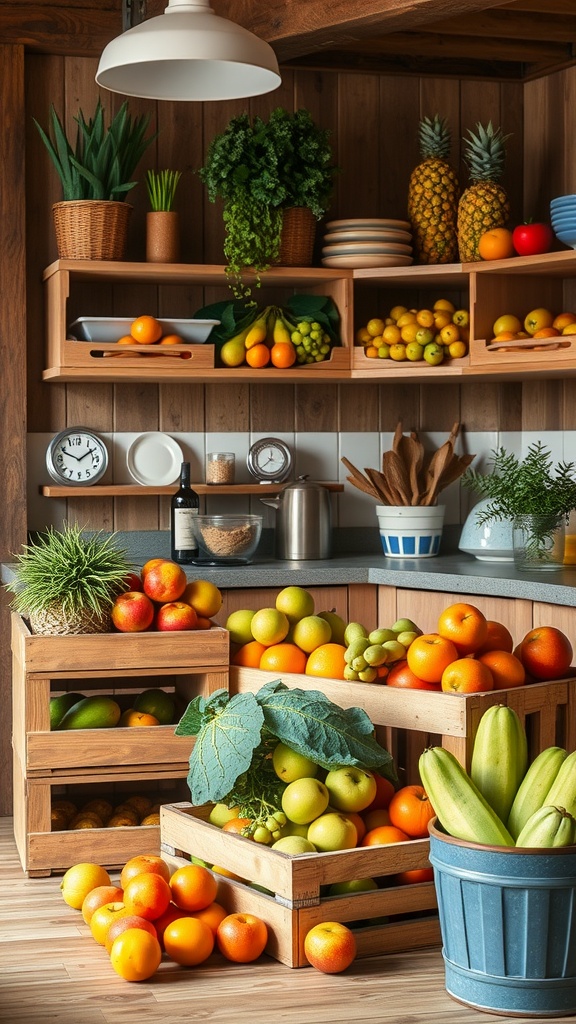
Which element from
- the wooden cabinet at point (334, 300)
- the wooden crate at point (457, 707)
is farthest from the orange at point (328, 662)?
the wooden cabinet at point (334, 300)

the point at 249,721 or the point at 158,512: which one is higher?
the point at 158,512

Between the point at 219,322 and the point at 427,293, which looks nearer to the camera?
the point at 219,322

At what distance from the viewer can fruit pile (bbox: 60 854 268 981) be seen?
2.45 m

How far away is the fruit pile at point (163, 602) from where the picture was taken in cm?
319

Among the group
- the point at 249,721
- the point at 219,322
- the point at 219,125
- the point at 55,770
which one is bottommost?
the point at 55,770

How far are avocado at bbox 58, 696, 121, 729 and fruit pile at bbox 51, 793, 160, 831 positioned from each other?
244 mm

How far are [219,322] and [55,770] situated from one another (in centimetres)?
158

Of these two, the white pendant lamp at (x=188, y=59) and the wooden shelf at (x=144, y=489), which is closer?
the white pendant lamp at (x=188, y=59)

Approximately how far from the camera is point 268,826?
104 inches

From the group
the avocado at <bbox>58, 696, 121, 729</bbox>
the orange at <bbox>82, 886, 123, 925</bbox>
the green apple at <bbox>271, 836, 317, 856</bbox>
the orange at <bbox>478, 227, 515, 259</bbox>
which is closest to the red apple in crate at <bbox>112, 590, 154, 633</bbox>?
the avocado at <bbox>58, 696, 121, 729</bbox>

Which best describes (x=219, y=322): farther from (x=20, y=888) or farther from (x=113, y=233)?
(x=20, y=888)

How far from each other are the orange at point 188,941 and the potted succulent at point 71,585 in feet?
2.89

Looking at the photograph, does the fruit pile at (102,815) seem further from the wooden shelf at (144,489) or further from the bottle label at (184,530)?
the wooden shelf at (144,489)

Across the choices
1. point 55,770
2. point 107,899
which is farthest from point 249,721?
point 55,770
